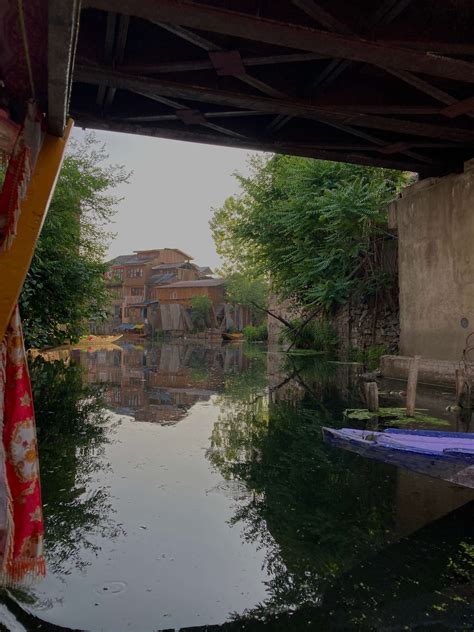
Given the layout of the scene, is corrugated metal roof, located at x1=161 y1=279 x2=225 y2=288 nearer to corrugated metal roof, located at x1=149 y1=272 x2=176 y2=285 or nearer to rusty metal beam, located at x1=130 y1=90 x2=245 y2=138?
corrugated metal roof, located at x1=149 y1=272 x2=176 y2=285

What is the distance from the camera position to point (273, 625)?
255 cm

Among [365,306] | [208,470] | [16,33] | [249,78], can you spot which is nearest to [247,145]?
[249,78]

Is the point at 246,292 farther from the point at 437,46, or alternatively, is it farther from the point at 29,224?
the point at 29,224

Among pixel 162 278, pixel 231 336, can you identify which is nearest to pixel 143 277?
pixel 162 278

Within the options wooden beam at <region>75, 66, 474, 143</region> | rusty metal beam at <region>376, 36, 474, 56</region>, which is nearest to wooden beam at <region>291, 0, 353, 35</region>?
rusty metal beam at <region>376, 36, 474, 56</region>

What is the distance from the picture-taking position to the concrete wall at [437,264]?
9773mm

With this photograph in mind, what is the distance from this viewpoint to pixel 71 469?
5.09 m

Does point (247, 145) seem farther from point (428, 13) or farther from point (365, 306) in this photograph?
point (365, 306)

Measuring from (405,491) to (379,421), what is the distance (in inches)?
114

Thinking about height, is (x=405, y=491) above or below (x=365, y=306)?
below

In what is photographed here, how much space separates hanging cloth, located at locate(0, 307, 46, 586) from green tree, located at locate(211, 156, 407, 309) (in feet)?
44.4

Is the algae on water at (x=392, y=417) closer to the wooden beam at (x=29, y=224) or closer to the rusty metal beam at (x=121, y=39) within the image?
the rusty metal beam at (x=121, y=39)

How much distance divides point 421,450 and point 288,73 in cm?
594

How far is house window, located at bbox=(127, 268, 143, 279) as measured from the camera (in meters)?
65.7
